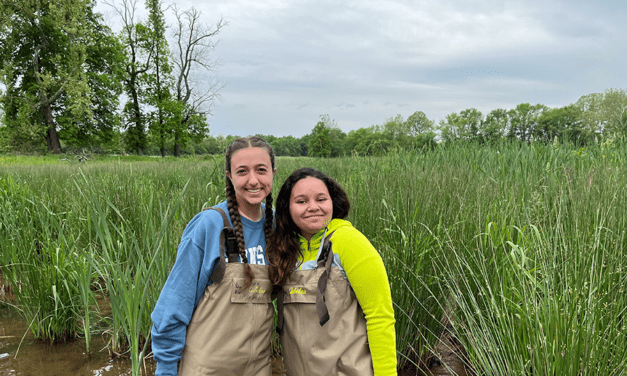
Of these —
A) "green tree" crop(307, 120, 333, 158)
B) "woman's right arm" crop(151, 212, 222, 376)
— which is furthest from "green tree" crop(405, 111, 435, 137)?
"woman's right arm" crop(151, 212, 222, 376)

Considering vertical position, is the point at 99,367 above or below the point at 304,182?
below

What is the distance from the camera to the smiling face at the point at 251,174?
153 cm

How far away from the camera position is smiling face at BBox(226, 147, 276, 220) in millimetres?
1529

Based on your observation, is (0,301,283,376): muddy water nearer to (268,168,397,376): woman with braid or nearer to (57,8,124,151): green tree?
(268,168,397,376): woman with braid

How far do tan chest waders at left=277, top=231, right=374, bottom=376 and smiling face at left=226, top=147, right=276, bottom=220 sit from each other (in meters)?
0.38

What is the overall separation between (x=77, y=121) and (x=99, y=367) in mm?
31762

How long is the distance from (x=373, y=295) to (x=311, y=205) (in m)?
0.45

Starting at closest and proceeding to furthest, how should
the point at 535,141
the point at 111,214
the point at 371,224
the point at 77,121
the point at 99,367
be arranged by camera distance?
the point at 99,367 → the point at 371,224 → the point at 111,214 → the point at 535,141 → the point at 77,121

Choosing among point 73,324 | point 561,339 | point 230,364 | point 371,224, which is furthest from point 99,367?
point 561,339

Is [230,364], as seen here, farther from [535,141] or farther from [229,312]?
[535,141]

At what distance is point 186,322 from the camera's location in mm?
1363

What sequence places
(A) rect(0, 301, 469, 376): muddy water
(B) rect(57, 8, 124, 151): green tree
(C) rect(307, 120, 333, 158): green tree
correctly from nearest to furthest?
(A) rect(0, 301, 469, 376): muddy water → (C) rect(307, 120, 333, 158): green tree → (B) rect(57, 8, 124, 151): green tree

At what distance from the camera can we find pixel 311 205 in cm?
148

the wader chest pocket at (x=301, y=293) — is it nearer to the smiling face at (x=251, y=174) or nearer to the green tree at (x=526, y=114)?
the smiling face at (x=251, y=174)
